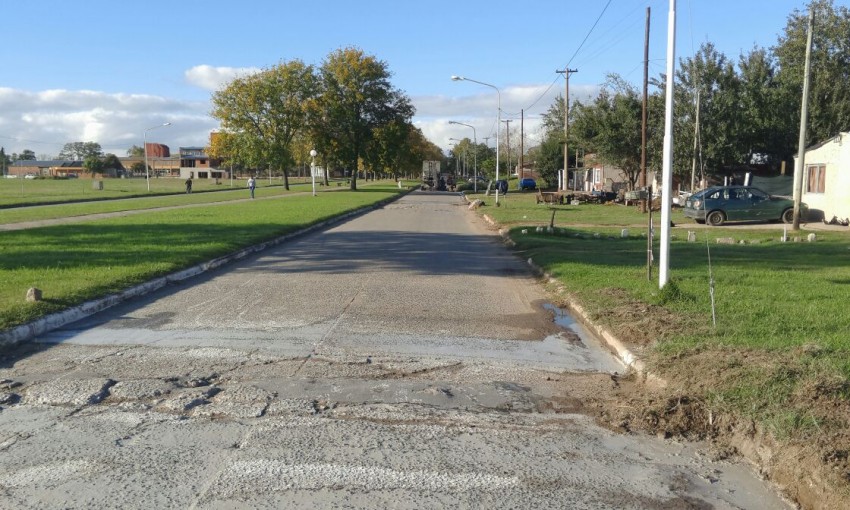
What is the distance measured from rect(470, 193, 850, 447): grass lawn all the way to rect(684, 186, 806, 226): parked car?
8.86 meters

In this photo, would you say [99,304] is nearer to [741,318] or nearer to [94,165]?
[741,318]

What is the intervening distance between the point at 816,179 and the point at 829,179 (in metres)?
1.52

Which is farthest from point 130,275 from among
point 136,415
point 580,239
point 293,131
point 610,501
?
point 293,131

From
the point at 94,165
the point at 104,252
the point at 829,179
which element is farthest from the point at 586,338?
the point at 94,165

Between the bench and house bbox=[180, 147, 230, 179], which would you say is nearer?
the bench

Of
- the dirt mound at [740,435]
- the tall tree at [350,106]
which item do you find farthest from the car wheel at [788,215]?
the tall tree at [350,106]

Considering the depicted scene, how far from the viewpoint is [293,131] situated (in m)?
69.2

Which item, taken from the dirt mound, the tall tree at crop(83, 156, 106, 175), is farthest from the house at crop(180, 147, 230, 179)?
the dirt mound

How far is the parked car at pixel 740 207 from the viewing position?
89.1 feet

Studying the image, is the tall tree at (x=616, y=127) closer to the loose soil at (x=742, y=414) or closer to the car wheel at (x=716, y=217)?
the car wheel at (x=716, y=217)

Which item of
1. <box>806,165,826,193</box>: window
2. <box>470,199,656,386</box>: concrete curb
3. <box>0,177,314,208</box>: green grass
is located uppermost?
<box>806,165,826,193</box>: window

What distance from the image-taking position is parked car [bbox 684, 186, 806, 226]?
27156mm

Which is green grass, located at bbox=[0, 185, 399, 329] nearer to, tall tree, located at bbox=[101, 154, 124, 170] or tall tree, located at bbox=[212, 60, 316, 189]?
tall tree, located at bbox=[212, 60, 316, 189]

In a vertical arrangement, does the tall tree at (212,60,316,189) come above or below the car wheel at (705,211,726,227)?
above
